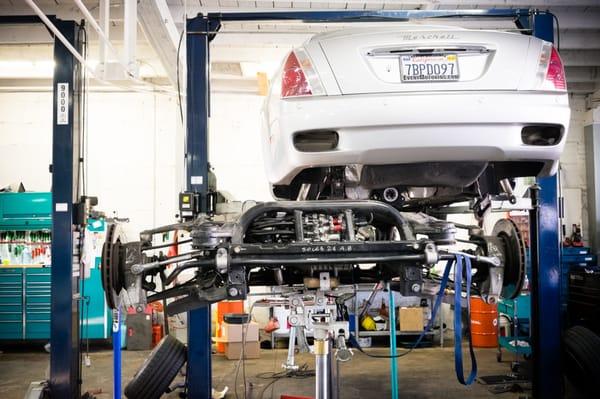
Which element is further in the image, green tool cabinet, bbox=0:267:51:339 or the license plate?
green tool cabinet, bbox=0:267:51:339

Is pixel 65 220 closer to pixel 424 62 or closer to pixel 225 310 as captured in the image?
pixel 225 310

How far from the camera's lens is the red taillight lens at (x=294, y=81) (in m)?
2.10

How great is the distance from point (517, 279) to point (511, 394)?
2.78 m

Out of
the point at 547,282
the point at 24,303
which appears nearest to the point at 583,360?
the point at 547,282

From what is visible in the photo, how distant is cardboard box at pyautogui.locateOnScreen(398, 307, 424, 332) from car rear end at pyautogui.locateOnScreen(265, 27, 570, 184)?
4.94m

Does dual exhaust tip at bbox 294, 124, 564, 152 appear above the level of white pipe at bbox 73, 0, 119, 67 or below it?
below

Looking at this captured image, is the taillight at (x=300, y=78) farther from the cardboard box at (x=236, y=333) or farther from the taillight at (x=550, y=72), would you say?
the cardboard box at (x=236, y=333)

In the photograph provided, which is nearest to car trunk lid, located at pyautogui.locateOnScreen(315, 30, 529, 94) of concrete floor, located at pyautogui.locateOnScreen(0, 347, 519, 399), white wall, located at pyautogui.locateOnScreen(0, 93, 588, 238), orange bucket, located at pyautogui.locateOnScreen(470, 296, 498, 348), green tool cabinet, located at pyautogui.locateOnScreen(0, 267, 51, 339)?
concrete floor, located at pyautogui.locateOnScreen(0, 347, 519, 399)

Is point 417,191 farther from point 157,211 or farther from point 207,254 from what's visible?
point 157,211

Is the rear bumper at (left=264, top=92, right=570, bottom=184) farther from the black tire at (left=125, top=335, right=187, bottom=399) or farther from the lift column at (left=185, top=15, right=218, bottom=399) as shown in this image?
the black tire at (left=125, top=335, right=187, bottom=399)

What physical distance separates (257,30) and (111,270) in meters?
4.37

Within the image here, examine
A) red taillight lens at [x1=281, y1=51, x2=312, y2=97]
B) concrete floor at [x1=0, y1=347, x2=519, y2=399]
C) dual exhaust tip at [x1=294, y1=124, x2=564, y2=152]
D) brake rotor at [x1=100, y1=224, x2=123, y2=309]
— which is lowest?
concrete floor at [x1=0, y1=347, x2=519, y2=399]

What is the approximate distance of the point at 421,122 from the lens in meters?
2.04

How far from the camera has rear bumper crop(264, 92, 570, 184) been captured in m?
2.04
